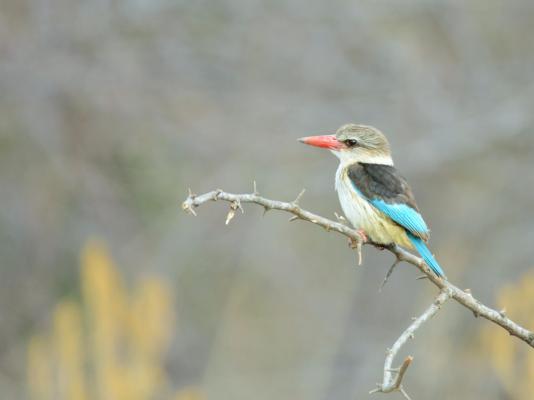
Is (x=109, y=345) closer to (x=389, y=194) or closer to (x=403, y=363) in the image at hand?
(x=389, y=194)

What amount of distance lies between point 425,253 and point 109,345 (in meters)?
2.29

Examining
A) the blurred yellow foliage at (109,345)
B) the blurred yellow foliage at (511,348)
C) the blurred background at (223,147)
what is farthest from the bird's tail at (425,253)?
the blurred background at (223,147)

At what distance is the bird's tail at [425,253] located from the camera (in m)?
4.09

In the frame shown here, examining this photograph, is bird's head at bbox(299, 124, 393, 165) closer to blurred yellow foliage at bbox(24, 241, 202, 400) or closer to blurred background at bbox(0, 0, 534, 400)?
blurred yellow foliage at bbox(24, 241, 202, 400)

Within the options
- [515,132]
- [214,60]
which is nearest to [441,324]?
[515,132]

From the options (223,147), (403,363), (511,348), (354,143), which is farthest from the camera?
(223,147)

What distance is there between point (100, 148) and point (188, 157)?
0.64 m

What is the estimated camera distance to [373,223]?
4.58 metres

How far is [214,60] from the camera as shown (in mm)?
8023

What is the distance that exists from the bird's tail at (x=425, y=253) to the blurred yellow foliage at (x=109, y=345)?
1.74 metres

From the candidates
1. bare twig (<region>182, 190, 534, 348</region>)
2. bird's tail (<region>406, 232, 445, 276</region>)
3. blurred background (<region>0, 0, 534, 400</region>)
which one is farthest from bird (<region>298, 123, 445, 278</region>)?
blurred background (<region>0, 0, 534, 400</region>)

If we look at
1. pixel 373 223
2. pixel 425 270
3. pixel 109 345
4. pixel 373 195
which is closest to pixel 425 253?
pixel 373 223

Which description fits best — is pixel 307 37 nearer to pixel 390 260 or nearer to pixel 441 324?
pixel 441 324

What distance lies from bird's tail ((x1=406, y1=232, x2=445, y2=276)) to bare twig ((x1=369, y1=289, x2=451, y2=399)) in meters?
0.62
